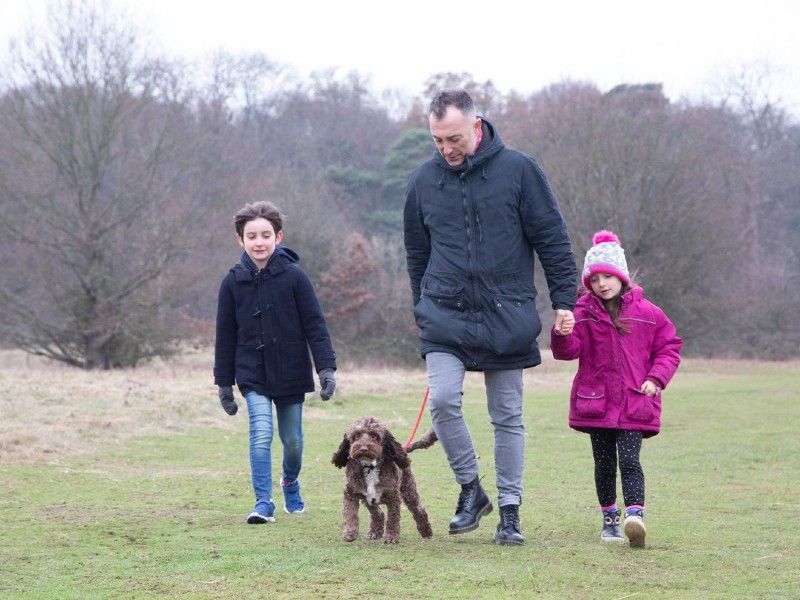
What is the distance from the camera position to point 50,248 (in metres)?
34.2

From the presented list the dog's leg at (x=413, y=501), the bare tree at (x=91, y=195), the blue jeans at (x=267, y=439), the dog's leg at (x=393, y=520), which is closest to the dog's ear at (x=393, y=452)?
the dog's leg at (x=413, y=501)

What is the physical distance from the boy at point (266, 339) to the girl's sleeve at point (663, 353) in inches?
83.4

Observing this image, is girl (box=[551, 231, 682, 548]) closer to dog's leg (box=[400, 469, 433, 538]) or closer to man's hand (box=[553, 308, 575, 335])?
man's hand (box=[553, 308, 575, 335])

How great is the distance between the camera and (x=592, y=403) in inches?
265

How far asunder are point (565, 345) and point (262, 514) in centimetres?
235

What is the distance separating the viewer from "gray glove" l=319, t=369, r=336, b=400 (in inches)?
295

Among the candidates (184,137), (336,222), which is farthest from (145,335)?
(336,222)

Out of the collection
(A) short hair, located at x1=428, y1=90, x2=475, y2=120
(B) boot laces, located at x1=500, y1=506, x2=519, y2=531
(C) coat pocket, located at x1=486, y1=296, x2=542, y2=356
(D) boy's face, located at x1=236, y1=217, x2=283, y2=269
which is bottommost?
(B) boot laces, located at x1=500, y1=506, x2=519, y2=531

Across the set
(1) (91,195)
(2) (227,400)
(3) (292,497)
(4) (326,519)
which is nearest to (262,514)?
(4) (326,519)

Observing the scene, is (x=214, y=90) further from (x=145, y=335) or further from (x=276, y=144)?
(x=145, y=335)

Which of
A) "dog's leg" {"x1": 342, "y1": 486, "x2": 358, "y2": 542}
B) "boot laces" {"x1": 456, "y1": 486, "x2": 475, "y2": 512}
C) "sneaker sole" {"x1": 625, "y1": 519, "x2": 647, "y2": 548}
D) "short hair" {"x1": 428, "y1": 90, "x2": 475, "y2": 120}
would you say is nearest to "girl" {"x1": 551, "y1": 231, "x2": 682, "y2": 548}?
"sneaker sole" {"x1": 625, "y1": 519, "x2": 647, "y2": 548}

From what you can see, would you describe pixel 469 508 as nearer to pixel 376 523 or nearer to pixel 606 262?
pixel 376 523

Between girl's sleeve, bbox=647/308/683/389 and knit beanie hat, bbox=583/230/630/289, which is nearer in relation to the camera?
girl's sleeve, bbox=647/308/683/389

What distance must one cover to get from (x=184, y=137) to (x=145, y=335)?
6196 mm
